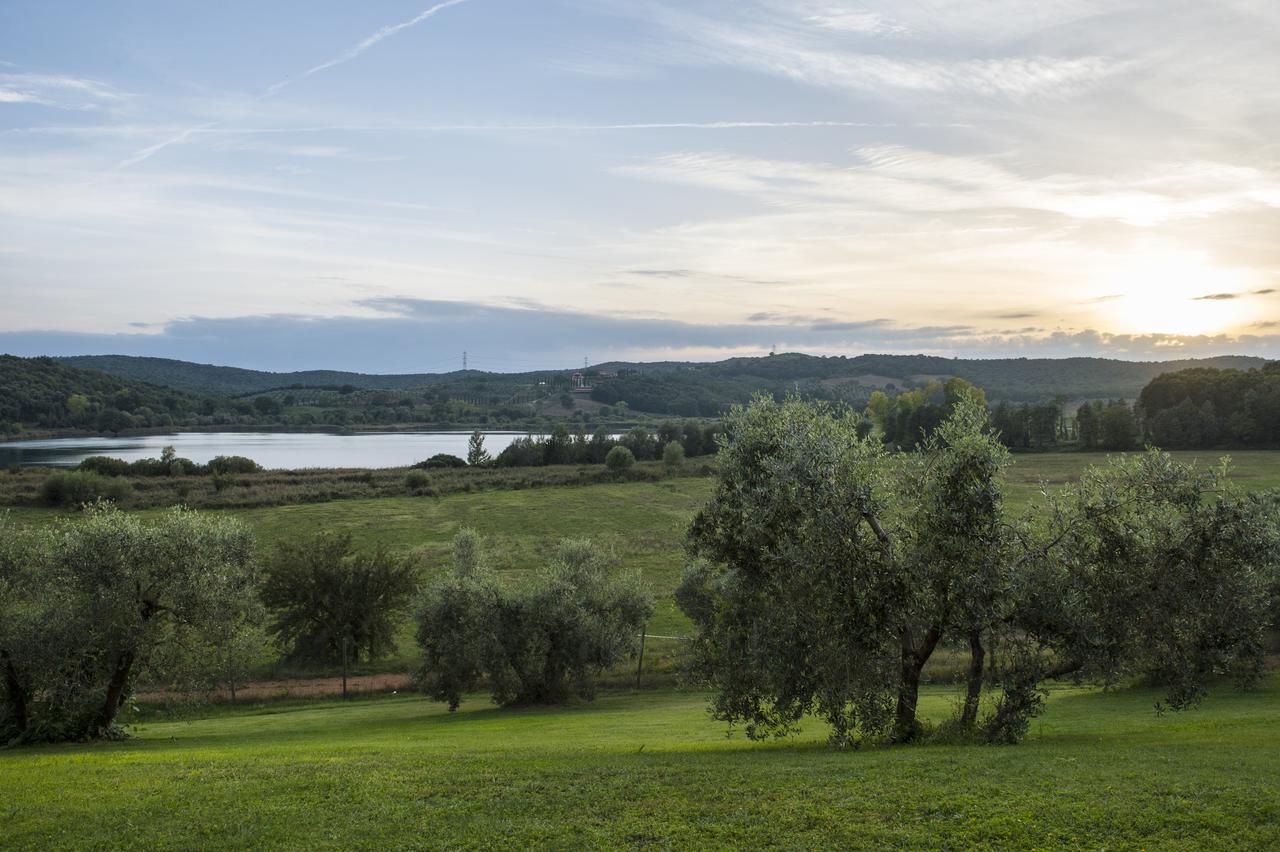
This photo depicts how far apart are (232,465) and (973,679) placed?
399ft

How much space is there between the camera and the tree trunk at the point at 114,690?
83.8 feet

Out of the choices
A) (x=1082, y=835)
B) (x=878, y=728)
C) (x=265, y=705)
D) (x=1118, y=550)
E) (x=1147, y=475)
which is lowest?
(x=265, y=705)

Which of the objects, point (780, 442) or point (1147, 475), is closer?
point (1147, 475)

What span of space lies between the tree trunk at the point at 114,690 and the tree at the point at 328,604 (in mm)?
16601

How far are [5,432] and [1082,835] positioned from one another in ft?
710

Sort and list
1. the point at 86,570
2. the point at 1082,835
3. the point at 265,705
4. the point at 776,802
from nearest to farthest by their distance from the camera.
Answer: the point at 1082,835
the point at 776,802
the point at 86,570
the point at 265,705

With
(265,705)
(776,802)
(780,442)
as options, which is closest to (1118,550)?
(780,442)

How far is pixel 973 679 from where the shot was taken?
19109 mm

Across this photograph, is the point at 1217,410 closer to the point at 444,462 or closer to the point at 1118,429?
the point at 1118,429

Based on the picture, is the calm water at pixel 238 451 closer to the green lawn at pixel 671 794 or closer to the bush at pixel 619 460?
the bush at pixel 619 460

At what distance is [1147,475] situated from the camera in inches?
737

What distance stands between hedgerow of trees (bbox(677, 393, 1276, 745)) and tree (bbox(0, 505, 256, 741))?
17.2 metres

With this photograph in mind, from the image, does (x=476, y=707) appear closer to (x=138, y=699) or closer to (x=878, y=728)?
(x=138, y=699)

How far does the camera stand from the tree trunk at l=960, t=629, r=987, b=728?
18728 millimetres
